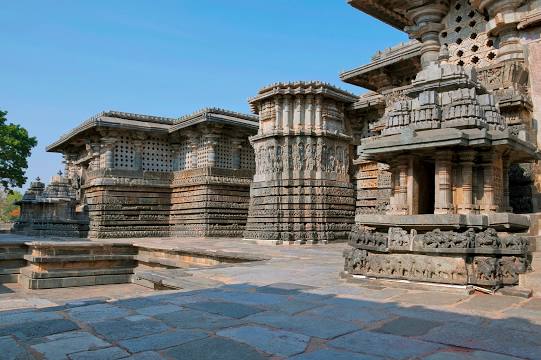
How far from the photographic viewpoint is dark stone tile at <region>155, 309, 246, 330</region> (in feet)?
13.2

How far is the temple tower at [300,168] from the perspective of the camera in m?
17.7

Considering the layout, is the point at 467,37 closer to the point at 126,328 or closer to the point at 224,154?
the point at 126,328

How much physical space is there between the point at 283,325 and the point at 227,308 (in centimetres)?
93

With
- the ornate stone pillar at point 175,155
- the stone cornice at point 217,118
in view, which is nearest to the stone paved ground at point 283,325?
the stone cornice at point 217,118

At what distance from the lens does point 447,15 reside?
31.0 feet

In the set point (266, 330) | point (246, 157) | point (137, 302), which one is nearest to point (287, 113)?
point (246, 157)

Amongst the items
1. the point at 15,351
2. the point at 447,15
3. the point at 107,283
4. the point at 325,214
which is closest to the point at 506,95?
the point at 447,15

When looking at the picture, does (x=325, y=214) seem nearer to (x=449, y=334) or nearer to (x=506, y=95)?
(x=506, y=95)

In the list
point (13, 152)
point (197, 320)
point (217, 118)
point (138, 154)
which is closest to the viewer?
point (197, 320)

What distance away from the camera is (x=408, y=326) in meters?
4.00

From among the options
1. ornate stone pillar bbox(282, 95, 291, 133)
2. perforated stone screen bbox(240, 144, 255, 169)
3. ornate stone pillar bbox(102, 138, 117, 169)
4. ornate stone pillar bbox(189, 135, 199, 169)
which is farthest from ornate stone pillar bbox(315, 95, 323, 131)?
ornate stone pillar bbox(102, 138, 117, 169)

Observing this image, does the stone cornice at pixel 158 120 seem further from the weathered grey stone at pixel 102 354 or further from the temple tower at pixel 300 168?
the weathered grey stone at pixel 102 354

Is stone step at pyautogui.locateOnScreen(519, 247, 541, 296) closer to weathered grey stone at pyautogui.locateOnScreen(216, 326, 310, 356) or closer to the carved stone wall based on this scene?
the carved stone wall

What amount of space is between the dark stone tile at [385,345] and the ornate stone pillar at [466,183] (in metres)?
3.23
